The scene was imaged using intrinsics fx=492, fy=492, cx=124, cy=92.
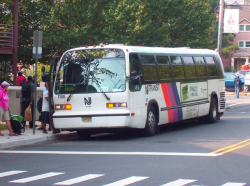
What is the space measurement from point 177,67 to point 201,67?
226cm

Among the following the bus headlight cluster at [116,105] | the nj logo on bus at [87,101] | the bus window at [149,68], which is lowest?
the bus headlight cluster at [116,105]

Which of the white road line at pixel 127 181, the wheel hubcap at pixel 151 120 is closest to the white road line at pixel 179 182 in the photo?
the white road line at pixel 127 181

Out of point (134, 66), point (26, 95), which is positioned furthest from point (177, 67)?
point (26, 95)

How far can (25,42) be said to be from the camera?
3228 cm

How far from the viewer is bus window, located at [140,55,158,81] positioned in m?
14.8

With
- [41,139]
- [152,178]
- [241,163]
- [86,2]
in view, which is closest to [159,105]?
[41,139]

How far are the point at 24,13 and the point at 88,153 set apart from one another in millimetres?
21932

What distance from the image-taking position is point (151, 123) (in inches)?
588

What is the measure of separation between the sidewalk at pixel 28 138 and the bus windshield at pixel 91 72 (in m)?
1.46

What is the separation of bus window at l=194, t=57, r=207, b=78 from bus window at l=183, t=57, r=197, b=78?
0.43 m

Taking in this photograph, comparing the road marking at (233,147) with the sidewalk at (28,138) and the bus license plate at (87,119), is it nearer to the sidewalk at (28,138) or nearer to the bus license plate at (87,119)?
the bus license plate at (87,119)

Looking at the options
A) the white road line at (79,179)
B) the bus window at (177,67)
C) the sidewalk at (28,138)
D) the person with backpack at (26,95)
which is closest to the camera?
the white road line at (79,179)

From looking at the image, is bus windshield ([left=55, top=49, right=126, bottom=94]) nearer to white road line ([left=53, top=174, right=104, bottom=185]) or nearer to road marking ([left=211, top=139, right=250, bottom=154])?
road marking ([left=211, top=139, right=250, bottom=154])

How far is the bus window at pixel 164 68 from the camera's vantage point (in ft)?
52.3
